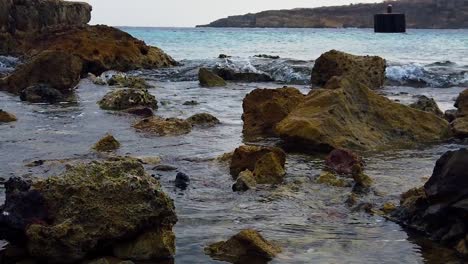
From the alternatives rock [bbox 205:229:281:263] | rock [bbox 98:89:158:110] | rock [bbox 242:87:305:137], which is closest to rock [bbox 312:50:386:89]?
rock [bbox 98:89:158:110]

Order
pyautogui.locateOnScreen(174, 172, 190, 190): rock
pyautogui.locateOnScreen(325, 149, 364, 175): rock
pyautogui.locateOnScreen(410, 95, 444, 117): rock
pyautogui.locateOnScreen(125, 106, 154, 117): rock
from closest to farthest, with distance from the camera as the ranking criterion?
pyautogui.locateOnScreen(174, 172, 190, 190): rock < pyautogui.locateOnScreen(325, 149, 364, 175): rock < pyautogui.locateOnScreen(410, 95, 444, 117): rock < pyautogui.locateOnScreen(125, 106, 154, 117): rock

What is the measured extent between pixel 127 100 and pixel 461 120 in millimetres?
6514

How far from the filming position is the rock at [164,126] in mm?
10359

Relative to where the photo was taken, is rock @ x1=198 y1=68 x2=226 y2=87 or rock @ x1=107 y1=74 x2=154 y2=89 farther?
rock @ x1=198 y1=68 x2=226 y2=87

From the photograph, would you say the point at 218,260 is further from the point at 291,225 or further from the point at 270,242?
the point at 291,225

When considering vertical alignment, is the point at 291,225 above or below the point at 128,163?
below

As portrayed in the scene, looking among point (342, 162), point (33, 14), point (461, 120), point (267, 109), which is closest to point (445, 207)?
point (342, 162)

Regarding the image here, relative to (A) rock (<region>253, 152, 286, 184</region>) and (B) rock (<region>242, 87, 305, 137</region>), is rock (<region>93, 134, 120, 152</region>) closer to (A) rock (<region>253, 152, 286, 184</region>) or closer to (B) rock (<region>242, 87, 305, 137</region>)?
(B) rock (<region>242, 87, 305, 137</region>)

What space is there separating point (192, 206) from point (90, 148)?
324 centimetres

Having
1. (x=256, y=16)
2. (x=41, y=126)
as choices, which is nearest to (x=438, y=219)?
(x=41, y=126)

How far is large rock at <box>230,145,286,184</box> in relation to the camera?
6.96 metres

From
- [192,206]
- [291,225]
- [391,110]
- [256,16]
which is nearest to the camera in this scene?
[291,225]

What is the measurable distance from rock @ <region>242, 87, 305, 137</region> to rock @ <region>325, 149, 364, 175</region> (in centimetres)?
233

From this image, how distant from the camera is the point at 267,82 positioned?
22.5m
